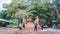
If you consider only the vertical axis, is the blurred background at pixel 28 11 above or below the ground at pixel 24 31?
above

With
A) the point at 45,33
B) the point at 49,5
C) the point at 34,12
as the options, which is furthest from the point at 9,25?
the point at 49,5

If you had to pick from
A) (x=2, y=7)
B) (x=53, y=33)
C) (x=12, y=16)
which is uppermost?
(x=2, y=7)

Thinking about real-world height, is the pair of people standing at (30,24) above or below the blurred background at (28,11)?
below

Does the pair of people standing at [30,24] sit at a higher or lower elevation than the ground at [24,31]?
higher

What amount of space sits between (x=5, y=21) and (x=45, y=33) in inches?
21.2

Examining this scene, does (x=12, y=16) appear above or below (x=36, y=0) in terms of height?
below

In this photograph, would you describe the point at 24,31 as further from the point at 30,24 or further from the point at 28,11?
the point at 28,11

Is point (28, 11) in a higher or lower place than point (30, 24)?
higher

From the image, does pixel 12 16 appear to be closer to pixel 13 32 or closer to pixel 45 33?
pixel 13 32

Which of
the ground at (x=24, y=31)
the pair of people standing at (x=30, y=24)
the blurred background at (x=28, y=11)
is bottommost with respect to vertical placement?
the ground at (x=24, y=31)

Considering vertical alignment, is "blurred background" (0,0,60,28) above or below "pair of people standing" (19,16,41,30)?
above

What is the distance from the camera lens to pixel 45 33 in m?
1.54

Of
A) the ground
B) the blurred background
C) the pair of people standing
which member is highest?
the blurred background

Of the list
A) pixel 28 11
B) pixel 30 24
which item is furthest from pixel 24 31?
pixel 28 11
